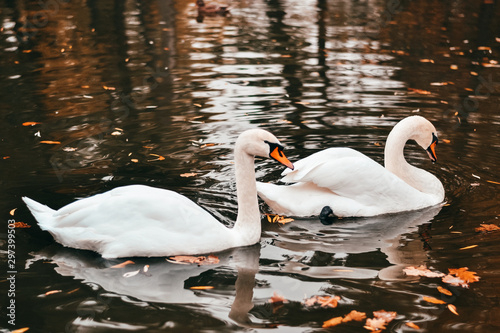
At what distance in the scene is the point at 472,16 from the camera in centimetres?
2075

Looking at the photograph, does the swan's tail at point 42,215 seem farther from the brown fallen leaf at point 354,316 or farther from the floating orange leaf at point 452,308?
the floating orange leaf at point 452,308

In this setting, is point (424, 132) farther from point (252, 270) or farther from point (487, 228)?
point (252, 270)

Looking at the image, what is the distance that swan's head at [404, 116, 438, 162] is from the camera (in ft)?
25.8

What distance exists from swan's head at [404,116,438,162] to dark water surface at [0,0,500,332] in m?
0.60

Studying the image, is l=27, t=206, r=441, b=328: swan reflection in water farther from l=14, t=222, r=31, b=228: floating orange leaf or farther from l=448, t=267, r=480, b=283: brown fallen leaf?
l=14, t=222, r=31, b=228: floating orange leaf

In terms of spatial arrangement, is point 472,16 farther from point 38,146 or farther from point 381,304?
point 381,304

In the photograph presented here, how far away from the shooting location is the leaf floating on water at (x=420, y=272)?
5.96 meters

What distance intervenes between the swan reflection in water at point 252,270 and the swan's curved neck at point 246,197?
16 cm

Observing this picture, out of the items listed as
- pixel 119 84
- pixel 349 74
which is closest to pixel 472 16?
pixel 349 74

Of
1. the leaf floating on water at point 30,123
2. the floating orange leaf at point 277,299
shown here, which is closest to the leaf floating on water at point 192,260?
the floating orange leaf at point 277,299

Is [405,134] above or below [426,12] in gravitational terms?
above

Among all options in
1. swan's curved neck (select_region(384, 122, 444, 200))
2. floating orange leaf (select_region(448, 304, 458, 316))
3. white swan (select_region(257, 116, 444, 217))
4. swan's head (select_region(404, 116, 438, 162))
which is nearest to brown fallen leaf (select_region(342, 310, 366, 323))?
floating orange leaf (select_region(448, 304, 458, 316))

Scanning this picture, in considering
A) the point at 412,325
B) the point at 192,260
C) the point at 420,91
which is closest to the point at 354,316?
the point at 412,325

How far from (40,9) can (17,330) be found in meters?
18.7
